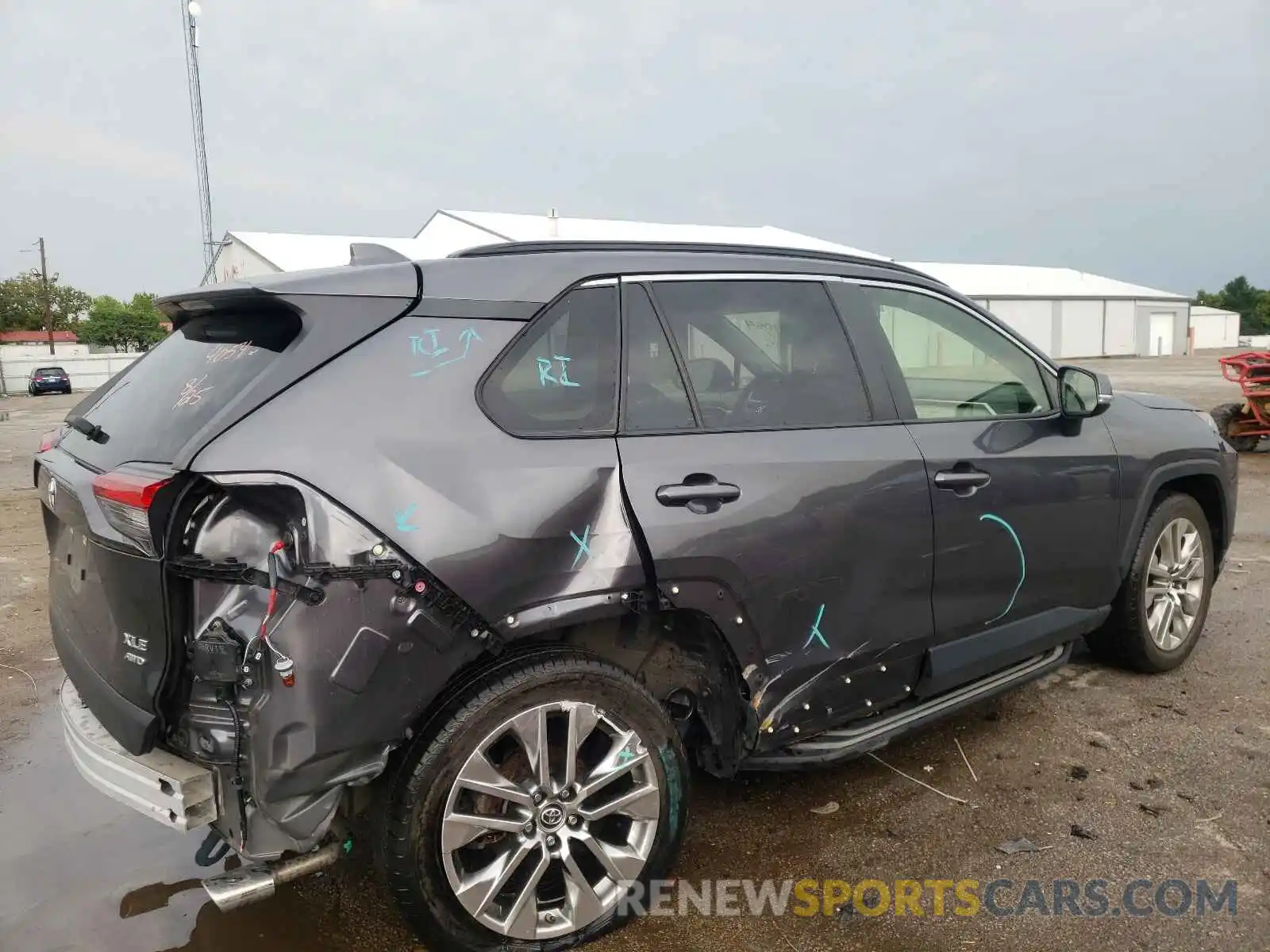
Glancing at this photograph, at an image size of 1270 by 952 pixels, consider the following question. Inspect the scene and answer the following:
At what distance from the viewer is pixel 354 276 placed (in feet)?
7.77

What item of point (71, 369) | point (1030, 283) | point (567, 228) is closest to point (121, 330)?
point (71, 369)

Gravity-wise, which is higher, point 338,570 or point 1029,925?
point 338,570

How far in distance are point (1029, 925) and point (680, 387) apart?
1.84 meters

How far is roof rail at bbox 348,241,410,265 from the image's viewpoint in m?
2.76

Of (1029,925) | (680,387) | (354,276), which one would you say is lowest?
(1029,925)

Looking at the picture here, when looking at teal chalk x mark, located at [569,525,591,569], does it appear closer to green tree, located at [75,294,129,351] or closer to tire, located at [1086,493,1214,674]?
tire, located at [1086,493,1214,674]

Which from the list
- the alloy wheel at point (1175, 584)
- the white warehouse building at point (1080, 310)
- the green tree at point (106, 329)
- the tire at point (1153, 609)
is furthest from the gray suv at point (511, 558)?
the green tree at point (106, 329)

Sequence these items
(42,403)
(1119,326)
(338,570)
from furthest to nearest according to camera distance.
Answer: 1. (1119,326)
2. (42,403)
3. (338,570)

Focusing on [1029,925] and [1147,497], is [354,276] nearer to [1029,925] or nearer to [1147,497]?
[1029,925]

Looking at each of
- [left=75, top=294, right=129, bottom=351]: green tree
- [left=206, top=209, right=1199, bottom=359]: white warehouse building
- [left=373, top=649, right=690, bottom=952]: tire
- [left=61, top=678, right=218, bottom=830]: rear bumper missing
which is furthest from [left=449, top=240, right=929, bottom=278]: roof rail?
[left=75, top=294, right=129, bottom=351]: green tree

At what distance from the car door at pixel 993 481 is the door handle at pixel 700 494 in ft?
2.76

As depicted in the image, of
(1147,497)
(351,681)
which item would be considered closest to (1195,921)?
(1147,497)

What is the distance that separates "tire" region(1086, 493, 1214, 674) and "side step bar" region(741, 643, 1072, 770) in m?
0.60

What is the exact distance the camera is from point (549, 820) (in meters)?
2.39
